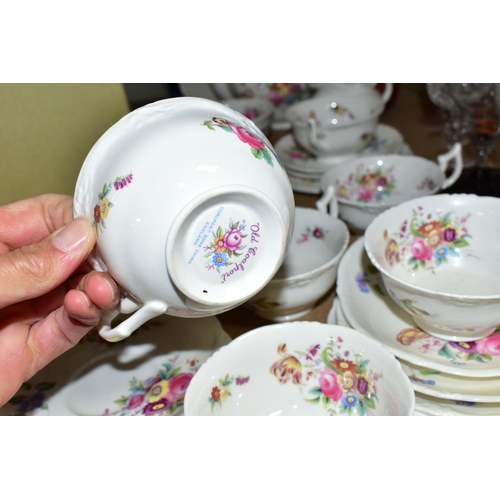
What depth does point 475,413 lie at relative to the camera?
65cm

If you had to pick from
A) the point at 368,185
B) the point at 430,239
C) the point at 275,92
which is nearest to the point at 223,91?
the point at 275,92

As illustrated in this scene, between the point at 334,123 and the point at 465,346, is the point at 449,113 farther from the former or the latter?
the point at 465,346

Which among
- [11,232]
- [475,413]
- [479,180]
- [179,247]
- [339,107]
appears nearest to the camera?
[179,247]

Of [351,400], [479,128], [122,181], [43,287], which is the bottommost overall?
[351,400]

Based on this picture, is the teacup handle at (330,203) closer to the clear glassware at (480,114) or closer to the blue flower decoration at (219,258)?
the clear glassware at (480,114)

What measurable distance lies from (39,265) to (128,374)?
0.28 m

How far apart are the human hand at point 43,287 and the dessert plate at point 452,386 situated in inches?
15.3

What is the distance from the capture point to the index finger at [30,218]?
30.0 inches

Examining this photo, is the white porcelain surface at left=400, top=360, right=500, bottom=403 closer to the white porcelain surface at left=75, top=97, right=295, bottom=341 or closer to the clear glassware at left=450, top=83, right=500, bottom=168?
the white porcelain surface at left=75, top=97, right=295, bottom=341

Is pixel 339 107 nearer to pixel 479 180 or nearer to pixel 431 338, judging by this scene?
pixel 479 180

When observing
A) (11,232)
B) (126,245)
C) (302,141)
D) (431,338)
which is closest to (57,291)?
(11,232)

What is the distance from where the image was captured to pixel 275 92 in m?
1.53

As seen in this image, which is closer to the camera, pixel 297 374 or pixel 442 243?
pixel 297 374

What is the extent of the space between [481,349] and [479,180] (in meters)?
0.41
